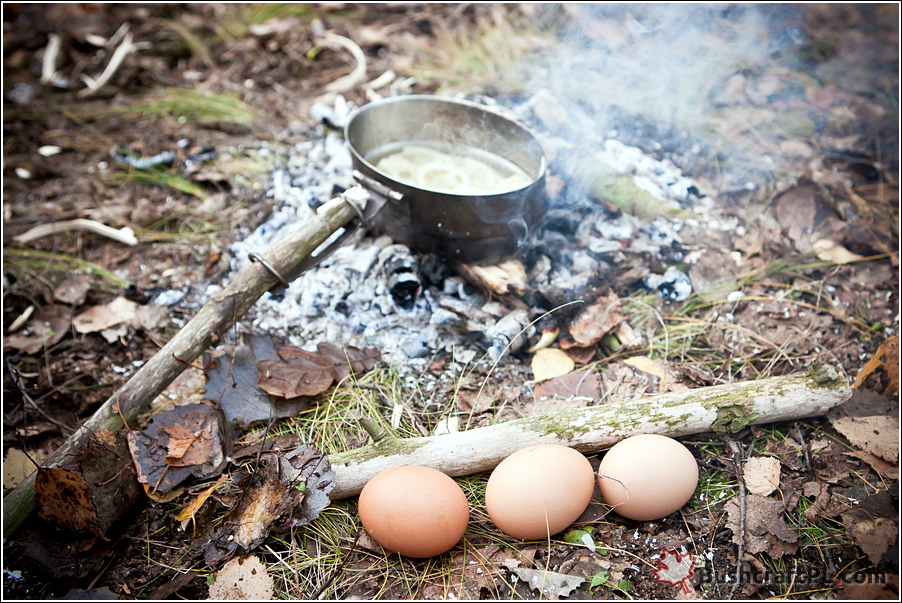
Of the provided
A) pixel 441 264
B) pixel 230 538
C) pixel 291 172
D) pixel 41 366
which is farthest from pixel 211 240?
pixel 230 538

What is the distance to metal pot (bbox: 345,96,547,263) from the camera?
101 inches

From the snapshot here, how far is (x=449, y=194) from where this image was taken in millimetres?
2479

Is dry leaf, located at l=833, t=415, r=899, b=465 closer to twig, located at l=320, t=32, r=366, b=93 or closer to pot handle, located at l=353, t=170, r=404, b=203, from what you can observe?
pot handle, located at l=353, t=170, r=404, b=203

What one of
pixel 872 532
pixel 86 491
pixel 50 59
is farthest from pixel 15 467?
pixel 50 59

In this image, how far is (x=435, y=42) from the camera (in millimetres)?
5145

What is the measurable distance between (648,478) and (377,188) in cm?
185

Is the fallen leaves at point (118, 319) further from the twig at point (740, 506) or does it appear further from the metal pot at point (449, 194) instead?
the twig at point (740, 506)

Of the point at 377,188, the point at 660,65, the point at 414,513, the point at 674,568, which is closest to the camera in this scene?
the point at 414,513

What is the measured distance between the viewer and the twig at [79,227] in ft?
11.2

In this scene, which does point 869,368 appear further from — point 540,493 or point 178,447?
point 178,447

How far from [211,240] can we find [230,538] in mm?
2150

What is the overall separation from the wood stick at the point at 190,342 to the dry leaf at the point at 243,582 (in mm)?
780

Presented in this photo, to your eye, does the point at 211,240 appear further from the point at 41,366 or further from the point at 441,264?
the point at 441,264

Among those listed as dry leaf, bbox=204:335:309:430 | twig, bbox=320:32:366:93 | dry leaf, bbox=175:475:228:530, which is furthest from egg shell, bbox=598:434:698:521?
twig, bbox=320:32:366:93
